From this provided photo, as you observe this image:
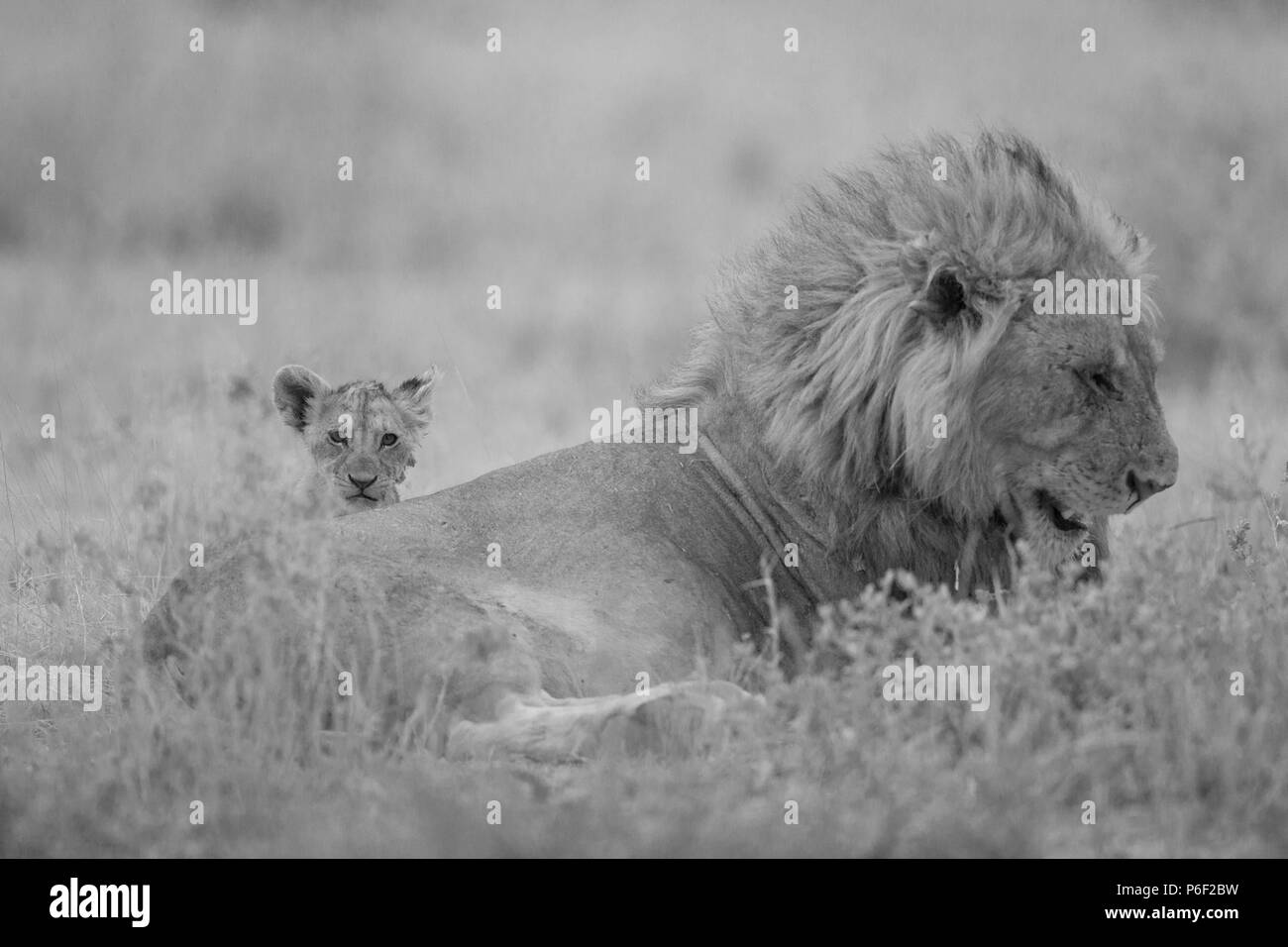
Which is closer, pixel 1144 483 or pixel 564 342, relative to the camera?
pixel 1144 483

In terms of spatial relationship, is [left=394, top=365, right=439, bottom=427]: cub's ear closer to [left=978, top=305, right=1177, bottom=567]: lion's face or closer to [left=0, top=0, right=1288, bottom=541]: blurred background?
[left=978, top=305, right=1177, bottom=567]: lion's face

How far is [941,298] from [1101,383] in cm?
58

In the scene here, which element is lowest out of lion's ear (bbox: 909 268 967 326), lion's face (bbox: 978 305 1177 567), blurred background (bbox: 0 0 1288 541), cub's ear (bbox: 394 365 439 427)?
lion's face (bbox: 978 305 1177 567)

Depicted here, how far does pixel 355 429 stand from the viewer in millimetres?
8195

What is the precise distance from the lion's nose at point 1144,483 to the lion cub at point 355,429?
3060 millimetres

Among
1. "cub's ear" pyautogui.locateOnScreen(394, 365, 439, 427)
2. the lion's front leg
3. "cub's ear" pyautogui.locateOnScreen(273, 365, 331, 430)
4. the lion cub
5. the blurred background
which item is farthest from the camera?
the blurred background

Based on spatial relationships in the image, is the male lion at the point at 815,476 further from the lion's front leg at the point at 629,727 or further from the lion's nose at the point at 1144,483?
the lion's front leg at the point at 629,727

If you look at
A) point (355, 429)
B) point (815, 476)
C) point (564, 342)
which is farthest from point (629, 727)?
point (564, 342)

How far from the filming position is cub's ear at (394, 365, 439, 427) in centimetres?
853

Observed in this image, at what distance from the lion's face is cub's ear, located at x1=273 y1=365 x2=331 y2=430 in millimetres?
3145

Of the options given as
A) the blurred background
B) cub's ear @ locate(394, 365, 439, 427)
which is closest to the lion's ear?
cub's ear @ locate(394, 365, 439, 427)

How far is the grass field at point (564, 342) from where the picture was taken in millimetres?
5117

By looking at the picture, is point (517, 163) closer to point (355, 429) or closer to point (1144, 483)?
point (355, 429)
